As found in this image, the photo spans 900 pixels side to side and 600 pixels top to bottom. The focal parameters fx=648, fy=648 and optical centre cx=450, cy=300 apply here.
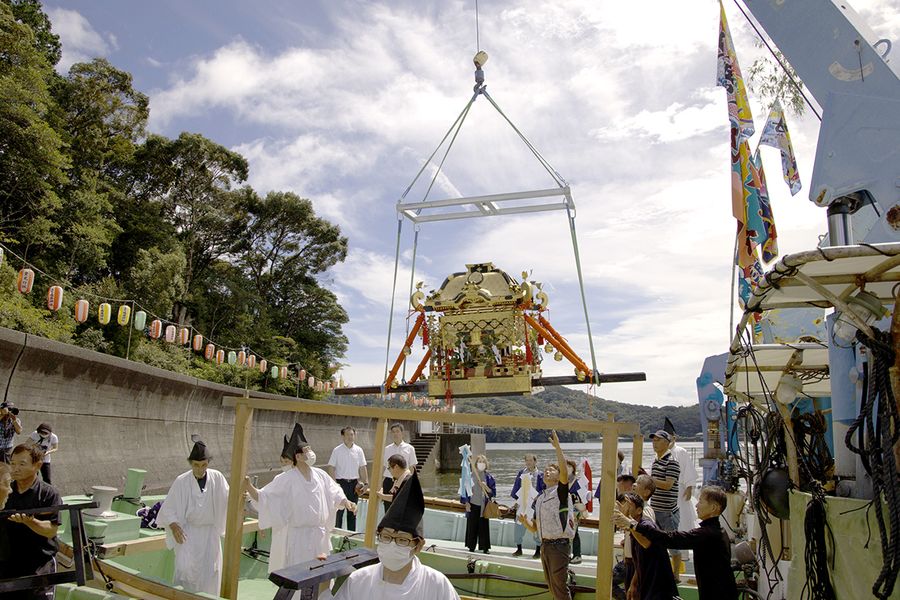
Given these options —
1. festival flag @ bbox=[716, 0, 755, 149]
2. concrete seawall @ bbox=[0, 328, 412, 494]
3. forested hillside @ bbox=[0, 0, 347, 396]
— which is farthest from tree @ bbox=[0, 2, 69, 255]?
festival flag @ bbox=[716, 0, 755, 149]

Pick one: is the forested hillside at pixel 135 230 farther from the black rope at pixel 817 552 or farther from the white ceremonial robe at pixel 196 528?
the black rope at pixel 817 552

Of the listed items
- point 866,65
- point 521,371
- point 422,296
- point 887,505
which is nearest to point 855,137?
point 866,65

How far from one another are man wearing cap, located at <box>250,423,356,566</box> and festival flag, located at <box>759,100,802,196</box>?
9426mm

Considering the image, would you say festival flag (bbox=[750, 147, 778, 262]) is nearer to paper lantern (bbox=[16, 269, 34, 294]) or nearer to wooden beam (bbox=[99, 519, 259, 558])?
wooden beam (bbox=[99, 519, 259, 558])

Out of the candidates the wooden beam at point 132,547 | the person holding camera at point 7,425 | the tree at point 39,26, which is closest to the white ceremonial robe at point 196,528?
the wooden beam at point 132,547

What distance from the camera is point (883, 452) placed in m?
3.27

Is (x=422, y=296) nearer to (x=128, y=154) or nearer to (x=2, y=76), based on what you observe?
(x=2, y=76)

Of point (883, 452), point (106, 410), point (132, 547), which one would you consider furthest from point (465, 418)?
point (106, 410)

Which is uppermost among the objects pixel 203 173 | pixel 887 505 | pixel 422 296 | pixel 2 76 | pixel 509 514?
pixel 203 173

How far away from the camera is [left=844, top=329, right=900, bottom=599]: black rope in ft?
9.93

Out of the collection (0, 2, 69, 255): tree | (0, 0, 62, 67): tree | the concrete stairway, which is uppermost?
(0, 0, 62, 67): tree

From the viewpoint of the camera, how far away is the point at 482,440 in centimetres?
2702

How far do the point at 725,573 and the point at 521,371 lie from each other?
624cm

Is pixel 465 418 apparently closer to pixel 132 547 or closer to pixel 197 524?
pixel 197 524
